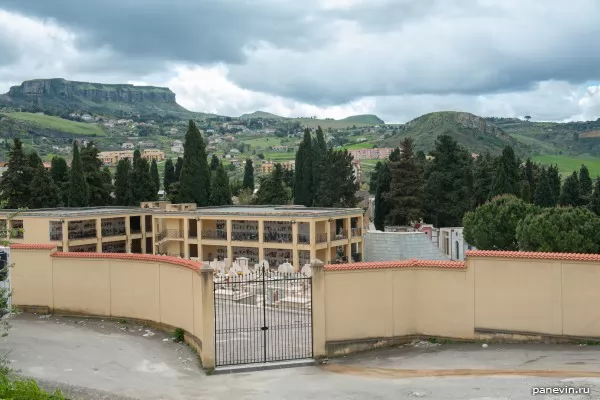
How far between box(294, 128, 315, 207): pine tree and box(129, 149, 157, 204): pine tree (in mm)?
17773

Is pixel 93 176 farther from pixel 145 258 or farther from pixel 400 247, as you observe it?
pixel 145 258

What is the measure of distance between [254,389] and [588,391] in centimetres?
702

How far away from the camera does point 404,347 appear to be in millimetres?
17109

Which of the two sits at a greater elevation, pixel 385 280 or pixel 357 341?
pixel 385 280

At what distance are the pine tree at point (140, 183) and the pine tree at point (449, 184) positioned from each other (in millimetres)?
32239

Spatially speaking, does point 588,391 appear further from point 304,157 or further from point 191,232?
point 304,157

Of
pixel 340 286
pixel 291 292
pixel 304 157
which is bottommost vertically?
pixel 291 292

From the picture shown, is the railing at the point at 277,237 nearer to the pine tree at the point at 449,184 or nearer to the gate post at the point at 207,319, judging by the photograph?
the pine tree at the point at 449,184

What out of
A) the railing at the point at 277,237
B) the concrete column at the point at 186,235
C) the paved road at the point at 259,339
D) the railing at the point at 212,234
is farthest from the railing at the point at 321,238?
the paved road at the point at 259,339

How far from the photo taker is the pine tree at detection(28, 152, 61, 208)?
2275 inches

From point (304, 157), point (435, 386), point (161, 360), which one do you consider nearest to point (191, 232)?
point (304, 157)

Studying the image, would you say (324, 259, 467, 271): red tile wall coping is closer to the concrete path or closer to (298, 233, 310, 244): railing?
the concrete path

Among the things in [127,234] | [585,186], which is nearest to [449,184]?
[585,186]

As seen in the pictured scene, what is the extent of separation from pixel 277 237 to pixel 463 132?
137 meters
